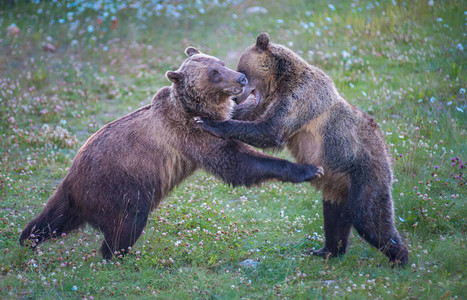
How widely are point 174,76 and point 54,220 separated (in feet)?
6.89

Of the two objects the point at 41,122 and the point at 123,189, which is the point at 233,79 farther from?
the point at 41,122

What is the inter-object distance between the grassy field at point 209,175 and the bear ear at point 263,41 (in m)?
2.15

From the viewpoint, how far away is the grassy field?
4980 mm

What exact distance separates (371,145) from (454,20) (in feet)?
22.3

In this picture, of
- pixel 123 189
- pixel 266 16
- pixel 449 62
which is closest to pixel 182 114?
pixel 123 189

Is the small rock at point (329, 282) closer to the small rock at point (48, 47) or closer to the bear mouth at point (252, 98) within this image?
the bear mouth at point (252, 98)

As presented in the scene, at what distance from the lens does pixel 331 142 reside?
5395 mm

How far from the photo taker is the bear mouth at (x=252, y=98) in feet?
19.3

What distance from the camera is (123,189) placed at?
17.8 feet

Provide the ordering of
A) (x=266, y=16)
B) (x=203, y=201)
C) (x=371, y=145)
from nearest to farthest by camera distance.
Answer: (x=371, y=145) → (x=203, y=201) → (x=266, y=16)

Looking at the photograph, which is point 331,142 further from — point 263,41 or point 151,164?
point 151,164

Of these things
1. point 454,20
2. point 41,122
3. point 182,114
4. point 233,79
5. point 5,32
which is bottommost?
point 41,122

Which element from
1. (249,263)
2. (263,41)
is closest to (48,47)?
(263,41)

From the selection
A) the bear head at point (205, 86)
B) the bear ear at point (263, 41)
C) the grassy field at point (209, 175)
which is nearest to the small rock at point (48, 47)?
the grassy field at point (209, 175)
